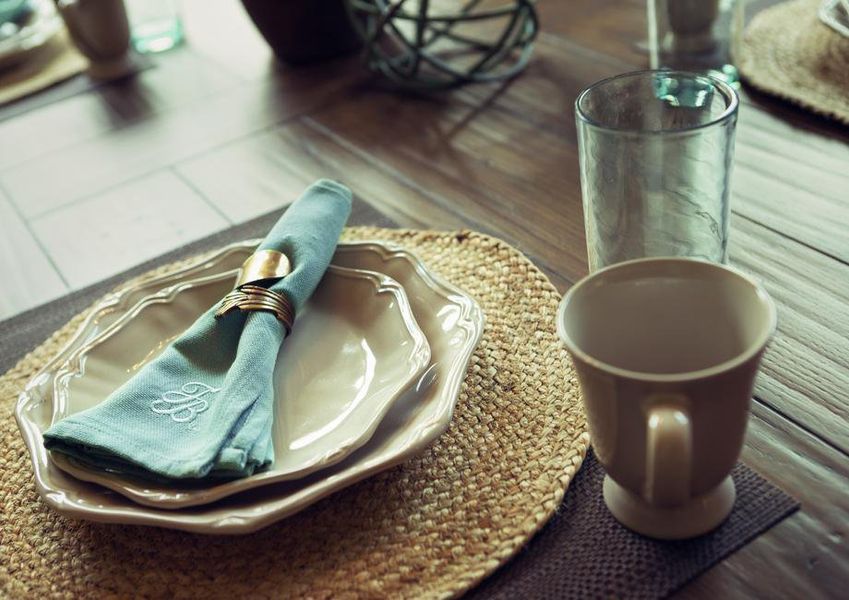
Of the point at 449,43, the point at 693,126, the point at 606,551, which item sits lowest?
the point at 449,43

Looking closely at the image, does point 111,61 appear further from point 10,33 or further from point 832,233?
point 832,233

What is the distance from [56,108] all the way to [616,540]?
3.20 feet

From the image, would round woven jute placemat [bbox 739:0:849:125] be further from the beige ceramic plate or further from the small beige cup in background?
the small beige cup in background

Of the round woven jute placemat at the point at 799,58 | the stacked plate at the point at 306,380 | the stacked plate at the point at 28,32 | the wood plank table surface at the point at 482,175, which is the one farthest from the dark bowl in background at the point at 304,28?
the stacked plate at the point at 306,380

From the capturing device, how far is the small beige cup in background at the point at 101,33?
4.00 feet

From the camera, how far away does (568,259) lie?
2.19 feet

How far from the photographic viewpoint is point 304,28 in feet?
3.75

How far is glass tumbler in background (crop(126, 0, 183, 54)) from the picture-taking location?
1338 millimetres

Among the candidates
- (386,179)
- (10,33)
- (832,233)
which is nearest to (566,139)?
(386,179)

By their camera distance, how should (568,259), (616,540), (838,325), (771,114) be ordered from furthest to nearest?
(771,114), (568,259), (838,325), (616,540)

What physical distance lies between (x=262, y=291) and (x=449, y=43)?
0.67 metres

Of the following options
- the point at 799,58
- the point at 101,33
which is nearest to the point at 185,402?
the point at 799,58

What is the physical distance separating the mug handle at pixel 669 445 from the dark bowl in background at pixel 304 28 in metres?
0.88

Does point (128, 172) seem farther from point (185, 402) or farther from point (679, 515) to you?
point (679, 515)
